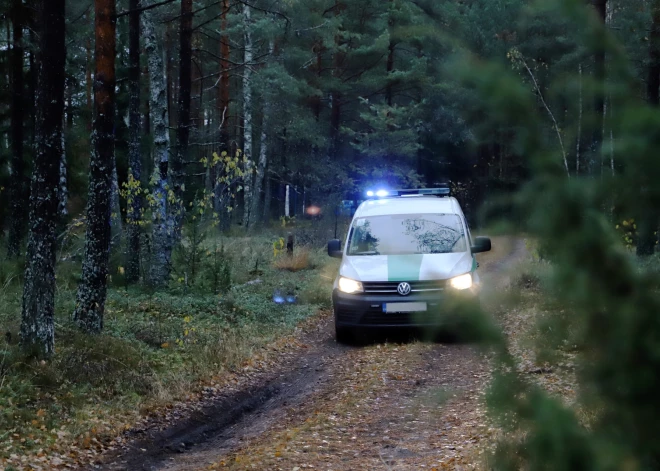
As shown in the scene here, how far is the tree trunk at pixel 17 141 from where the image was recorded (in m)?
16.4

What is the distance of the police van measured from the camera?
32.6 ft

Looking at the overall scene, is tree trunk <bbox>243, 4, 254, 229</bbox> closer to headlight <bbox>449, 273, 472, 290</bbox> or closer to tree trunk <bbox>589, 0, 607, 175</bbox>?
headlight <bbox>449, 273, 472, 290</bbox>

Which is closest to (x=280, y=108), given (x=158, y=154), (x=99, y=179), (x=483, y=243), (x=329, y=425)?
(x=158, y=154)

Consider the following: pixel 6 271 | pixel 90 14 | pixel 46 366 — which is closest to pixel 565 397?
pixel 46 366

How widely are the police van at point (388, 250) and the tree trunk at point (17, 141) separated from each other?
9.40 metres

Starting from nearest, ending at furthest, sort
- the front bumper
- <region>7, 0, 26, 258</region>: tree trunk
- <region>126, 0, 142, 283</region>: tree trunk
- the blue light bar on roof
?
the front bumper
the blue light bar on roof
<region>126, 0, 142, 283</region>: tree trunk
<region>7, 0, 26, 258</region>: tree trunk

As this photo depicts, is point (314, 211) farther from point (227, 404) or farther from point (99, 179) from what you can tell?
point (227, 404)

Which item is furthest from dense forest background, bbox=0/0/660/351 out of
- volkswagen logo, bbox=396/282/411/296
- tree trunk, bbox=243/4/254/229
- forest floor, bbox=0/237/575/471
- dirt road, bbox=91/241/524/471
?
volkswagen logo, bbox=396/282/411/296

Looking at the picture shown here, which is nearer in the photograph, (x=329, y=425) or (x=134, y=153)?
(x=329, y=425)

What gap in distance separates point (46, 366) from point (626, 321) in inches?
286

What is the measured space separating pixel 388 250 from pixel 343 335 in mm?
1637

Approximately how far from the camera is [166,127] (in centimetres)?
1401

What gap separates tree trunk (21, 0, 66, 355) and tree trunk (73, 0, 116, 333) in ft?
4.69

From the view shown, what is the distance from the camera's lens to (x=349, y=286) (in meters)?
10.3
